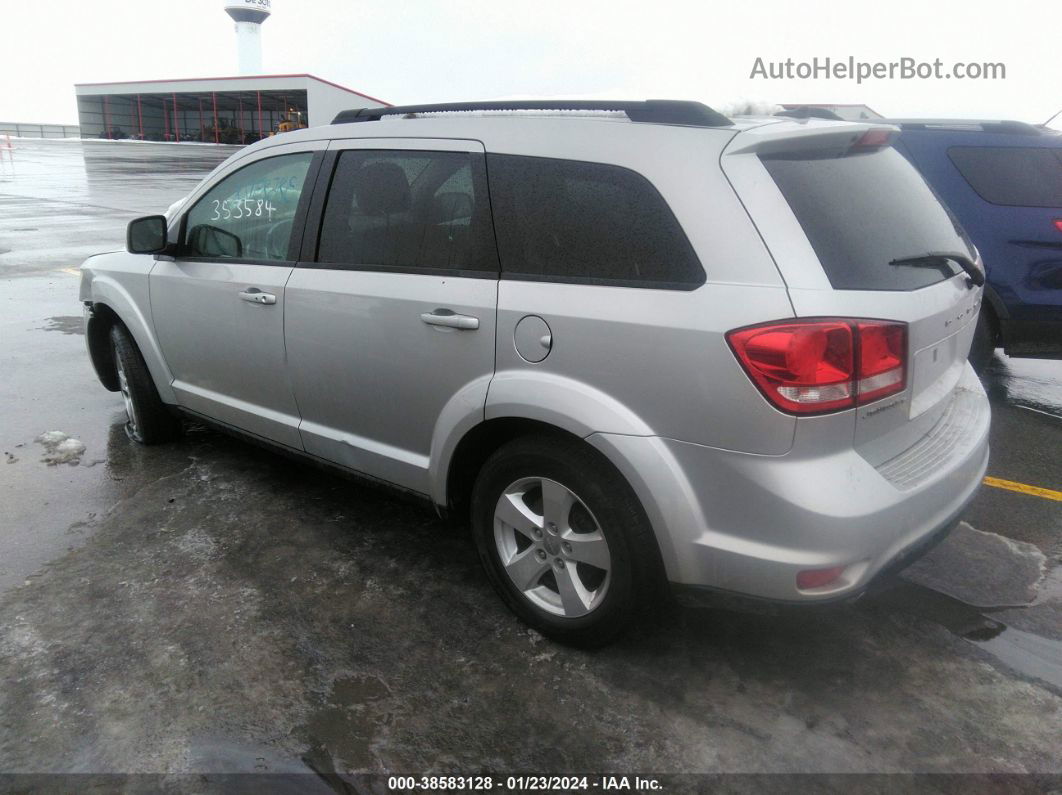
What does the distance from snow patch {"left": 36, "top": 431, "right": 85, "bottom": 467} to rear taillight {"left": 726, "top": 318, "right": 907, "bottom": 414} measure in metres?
3.80

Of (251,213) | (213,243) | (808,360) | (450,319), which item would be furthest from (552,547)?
(213,243)

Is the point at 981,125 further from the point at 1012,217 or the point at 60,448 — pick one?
the point at 60,448

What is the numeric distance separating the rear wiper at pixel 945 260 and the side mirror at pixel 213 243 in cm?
284

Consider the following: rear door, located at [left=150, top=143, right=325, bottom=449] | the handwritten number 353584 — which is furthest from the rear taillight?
the handwritten number 353584

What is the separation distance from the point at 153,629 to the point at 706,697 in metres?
1.94

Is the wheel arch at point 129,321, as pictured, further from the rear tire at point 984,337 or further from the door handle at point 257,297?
the rear tire at point 984,337

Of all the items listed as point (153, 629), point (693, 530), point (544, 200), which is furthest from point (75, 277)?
point (693, 530)

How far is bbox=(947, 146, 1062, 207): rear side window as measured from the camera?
4980mm

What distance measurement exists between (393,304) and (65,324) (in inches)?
227

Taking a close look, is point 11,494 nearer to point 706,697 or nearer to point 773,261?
point 706,697

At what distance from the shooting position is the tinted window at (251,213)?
3.62 m

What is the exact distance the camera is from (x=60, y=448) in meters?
4.64

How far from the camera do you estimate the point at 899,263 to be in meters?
2.53

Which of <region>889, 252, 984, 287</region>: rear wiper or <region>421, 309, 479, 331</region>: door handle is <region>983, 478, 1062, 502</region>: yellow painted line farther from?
<region>421, 309, 479, 331</region>: door handle
